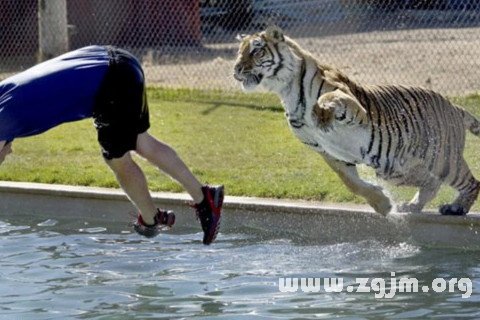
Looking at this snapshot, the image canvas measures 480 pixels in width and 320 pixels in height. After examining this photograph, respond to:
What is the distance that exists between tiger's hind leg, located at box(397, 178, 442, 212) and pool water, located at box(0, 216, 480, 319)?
0.28m

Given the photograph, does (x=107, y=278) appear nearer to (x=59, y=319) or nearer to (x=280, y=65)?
(x=59, y=319)

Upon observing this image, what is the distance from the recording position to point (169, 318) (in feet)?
20.7

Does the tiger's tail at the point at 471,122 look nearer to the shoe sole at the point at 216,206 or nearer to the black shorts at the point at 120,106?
the shoe sole at the point at 216,206

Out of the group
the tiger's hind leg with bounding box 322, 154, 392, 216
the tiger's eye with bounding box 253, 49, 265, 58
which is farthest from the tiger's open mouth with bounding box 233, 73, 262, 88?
the tiger's hind leg with bounding box 322, 154, 392, 216

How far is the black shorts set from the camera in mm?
7016

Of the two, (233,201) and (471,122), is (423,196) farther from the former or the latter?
(233,201)

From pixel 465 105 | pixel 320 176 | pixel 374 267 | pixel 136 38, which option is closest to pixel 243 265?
pixel 374 267

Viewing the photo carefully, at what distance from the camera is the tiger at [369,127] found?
25.8 feet

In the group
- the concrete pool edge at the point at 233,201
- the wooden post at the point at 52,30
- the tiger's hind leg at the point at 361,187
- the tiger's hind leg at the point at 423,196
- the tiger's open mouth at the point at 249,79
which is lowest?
the wooden post at the point at 52,30

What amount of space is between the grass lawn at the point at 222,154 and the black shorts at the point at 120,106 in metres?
1.80

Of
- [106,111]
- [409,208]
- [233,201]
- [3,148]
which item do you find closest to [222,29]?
[233,201]

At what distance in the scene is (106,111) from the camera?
704 centimetres

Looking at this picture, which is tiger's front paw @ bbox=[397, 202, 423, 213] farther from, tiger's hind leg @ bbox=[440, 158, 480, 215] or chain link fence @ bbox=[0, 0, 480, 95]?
chain link fence @ bbox=[0, 0, 480, 95]

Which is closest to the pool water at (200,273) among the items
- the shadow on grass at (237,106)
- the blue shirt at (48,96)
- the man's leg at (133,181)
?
the man's leg at (133,181)
